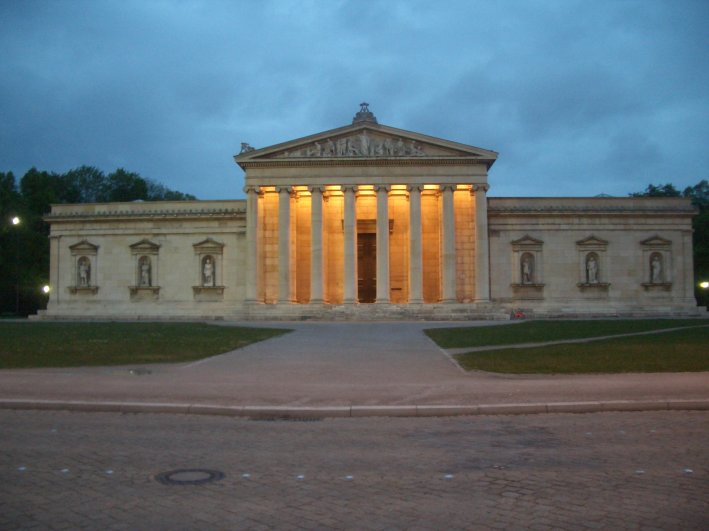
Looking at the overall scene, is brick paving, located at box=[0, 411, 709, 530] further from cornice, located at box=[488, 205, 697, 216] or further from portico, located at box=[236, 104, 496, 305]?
cornice, located at box=[488, 205, 697, 216]

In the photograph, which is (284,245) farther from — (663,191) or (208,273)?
(663,191)

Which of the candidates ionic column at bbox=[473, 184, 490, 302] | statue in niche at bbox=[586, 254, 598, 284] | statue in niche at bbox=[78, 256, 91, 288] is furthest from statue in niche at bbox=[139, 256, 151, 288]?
statue in niche at bbox=[586, 254, 598, 284]

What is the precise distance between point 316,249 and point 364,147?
31.5ft

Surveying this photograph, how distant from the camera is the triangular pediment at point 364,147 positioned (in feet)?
189

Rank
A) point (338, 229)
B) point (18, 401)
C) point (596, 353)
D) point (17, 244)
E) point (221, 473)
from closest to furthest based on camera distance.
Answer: point (221, 473) < point (18, 401) < point (596, 353) < point (338, 229) < point (17, 244)

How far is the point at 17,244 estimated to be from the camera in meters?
72.2

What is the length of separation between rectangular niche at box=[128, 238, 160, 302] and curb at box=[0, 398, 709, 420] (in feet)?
165

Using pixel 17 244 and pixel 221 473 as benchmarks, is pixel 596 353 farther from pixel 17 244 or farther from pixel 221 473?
pixel 17 244

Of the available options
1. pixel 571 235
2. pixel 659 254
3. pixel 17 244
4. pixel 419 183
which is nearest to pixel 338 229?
pixel 419 183

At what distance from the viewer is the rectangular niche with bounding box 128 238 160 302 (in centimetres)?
6291

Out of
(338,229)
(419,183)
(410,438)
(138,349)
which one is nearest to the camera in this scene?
(410,438)

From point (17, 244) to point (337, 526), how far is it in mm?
74815

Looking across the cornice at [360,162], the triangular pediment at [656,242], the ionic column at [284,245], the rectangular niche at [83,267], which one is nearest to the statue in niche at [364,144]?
the cornice at [360,162]

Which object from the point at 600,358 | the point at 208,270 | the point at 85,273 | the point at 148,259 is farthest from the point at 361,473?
the point at 85,273
